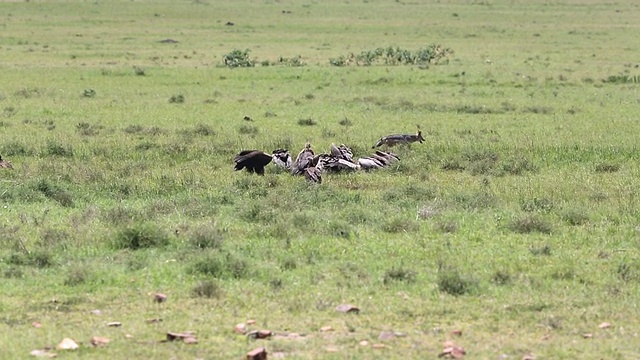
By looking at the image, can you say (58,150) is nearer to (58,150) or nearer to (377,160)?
(58,150)

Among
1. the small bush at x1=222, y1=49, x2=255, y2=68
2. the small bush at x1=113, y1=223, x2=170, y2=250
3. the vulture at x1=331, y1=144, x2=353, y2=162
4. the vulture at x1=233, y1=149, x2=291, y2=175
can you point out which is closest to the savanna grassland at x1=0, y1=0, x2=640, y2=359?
Answer: the small bush at x1=113, y1=223, x2=170, y2=250

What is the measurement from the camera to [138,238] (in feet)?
31.0

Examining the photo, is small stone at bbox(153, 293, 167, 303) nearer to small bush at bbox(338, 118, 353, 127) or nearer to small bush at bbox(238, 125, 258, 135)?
small bush at bbox(238, 125, 258, 135)

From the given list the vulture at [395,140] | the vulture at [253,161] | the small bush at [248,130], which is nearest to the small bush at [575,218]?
the vulture at [253,161]

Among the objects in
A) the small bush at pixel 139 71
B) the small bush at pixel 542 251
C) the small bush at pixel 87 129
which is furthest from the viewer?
the small bush at pixel 139 71

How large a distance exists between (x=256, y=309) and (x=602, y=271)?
10.6 feet

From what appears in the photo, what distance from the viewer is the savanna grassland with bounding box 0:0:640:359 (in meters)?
7.18

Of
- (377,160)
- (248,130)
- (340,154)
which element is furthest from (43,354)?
(248,130)

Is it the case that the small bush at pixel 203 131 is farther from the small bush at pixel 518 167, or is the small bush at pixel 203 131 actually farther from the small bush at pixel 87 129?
the small bush at pixel 518 167

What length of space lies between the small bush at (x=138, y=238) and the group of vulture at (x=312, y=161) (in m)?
4.23

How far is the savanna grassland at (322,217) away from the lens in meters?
7.18

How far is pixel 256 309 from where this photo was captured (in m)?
7.59

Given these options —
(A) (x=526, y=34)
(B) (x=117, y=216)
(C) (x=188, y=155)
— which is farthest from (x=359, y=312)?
(A) (x=526, y=34)

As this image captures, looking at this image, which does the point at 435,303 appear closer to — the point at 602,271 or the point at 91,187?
the point at 602,271
